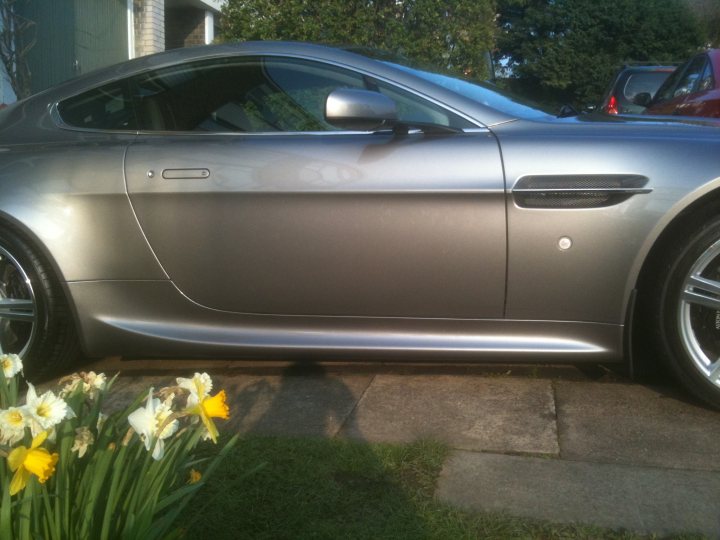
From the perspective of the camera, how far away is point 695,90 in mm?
7438

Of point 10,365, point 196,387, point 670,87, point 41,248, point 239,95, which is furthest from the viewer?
point 670,87

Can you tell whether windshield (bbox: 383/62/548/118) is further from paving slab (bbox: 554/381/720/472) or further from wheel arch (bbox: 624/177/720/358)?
paving slab (bbox: 554/381/720/472)

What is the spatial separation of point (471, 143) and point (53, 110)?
1.83 meters

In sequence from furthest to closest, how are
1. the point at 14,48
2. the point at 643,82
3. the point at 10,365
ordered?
the point at 643,82
the point at 14,48
the point at 10,365

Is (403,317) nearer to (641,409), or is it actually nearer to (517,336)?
(517,336)

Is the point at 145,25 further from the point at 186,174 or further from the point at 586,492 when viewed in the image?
the point at 586,492

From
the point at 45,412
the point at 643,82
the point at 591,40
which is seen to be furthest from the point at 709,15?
the point at 45,412

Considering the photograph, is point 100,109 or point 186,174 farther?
point 100,109

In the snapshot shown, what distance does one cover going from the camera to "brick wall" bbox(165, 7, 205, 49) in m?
17.4

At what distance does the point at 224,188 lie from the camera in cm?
362

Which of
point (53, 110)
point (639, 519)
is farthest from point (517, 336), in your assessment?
point (53, 110)

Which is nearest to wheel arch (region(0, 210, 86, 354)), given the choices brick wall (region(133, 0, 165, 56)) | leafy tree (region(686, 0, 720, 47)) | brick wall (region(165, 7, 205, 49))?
brick wall (region(133, 0, 165, 56))

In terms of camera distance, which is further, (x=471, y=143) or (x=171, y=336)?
(x=171, y=336)

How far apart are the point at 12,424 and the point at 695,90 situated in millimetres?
6760
